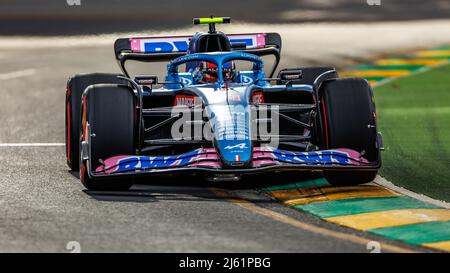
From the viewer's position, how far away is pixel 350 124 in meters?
13.6

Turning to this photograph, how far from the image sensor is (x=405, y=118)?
63.7 ft

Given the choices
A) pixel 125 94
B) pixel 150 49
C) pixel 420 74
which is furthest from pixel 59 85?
pixel 125 94

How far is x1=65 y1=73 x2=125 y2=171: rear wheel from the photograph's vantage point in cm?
1495

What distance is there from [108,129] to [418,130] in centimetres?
601

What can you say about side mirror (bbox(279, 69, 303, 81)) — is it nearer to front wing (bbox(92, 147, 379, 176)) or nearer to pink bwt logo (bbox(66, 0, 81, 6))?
front wing (bbox(92, 147, 379, 176))

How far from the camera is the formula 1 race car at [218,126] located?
1282 centimetres

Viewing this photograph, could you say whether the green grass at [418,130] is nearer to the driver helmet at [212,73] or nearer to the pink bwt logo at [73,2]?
the driver helmet at [212,73]

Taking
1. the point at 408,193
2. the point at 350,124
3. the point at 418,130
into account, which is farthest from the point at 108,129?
the point at 418,130

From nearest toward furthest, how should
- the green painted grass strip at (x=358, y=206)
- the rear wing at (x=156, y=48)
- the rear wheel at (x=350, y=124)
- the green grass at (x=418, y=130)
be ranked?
1. the green painted grass strip at (x=358, y=206)
2. the rear wheel at (x=350, y=124)
3. the green grass at (x=418, y=130)
4. the rear wing at (x=156, y=48)

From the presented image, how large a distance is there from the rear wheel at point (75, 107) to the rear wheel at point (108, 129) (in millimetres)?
1545

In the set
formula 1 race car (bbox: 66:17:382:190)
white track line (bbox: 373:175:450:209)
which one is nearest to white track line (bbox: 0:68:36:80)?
formula 1 race car (bbox: 66:17:382:190)

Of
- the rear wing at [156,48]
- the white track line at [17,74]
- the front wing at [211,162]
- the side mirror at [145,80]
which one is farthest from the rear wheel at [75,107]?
the white track line at [17,74]
